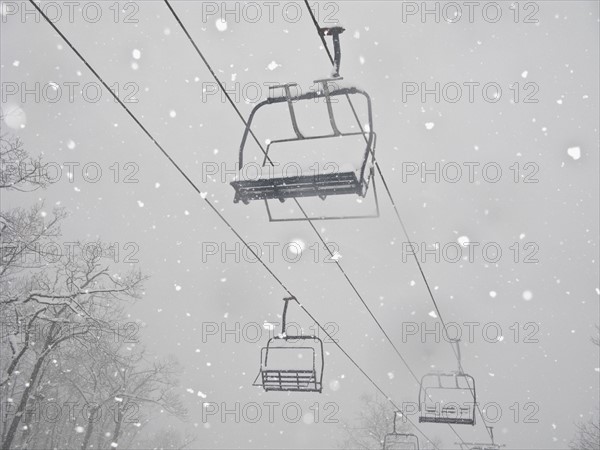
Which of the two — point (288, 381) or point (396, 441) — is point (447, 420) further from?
point (288, 381)

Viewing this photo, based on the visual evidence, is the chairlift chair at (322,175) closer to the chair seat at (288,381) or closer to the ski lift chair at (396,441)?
the chair seat at (288,381)

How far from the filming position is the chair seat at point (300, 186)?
397cm

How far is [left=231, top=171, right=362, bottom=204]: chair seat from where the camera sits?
13.0 ft

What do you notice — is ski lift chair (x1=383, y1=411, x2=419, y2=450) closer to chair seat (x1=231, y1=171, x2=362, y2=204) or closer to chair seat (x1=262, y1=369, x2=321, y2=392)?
chair seat (x1=262, y1=369, x2=321, y2=392)

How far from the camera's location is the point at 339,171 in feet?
12.8

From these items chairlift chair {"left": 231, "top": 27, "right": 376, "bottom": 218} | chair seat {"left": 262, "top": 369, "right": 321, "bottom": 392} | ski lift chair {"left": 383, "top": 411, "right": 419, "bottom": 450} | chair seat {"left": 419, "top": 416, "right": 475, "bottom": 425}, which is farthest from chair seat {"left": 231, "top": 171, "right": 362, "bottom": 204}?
ski lift chair {"left": 383, "top": 411, "right": 419, "bottom": 450}

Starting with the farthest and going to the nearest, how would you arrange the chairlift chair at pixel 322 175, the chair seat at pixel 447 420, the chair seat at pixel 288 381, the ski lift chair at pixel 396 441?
the ski lift chair at pixel 396 441 < the chair seat at pixel 447 420 < the chair seat at pixel 288 381 < the chairlift chair at pixel 322 175

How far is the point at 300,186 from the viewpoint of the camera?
13.6ft

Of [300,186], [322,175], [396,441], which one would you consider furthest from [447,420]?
[322,175]

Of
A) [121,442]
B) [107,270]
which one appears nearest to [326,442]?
[121,442]

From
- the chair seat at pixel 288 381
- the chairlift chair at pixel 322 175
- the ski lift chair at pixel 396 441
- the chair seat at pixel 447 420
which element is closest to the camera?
the chairlift chair at pixel 322 175

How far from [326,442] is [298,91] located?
107 m

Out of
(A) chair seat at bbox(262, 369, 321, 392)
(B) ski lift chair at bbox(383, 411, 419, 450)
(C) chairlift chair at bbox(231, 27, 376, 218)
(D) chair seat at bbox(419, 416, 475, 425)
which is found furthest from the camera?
(B) ski lift chair at bbox(383, 411, 419, 450)

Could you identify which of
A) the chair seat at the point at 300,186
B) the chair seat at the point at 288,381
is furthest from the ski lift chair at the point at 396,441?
the chair seat at the point at 300,186
